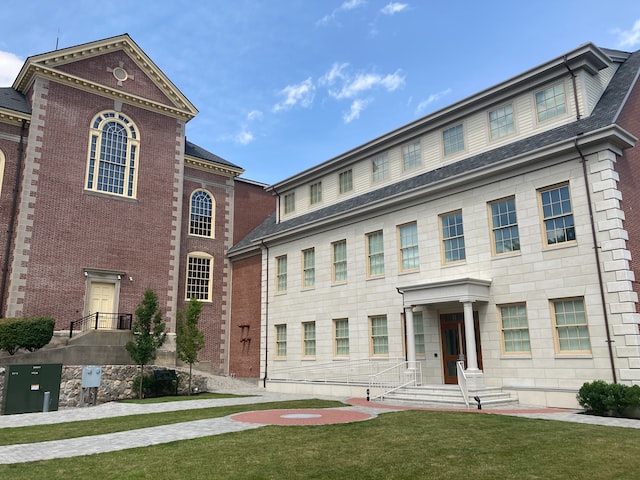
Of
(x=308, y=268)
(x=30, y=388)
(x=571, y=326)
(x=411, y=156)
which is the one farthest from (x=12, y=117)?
(x=571, y=326)

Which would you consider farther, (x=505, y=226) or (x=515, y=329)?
(x=505, y=226)

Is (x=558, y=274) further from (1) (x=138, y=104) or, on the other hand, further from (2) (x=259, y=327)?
(1) (x=138, y=104)

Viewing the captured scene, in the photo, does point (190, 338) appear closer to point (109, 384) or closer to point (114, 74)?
point (109, 384)

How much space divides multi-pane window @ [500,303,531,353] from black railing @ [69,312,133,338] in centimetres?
1864

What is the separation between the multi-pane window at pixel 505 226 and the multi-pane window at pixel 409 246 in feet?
11.0

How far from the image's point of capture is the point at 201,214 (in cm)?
3222

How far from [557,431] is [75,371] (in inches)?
694

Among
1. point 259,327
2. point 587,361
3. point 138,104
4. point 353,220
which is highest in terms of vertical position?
point 138,104

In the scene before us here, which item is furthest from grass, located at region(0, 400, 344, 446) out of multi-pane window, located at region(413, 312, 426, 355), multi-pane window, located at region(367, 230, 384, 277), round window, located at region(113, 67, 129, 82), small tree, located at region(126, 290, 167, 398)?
round window, located at region(113, 67, 129, 82)

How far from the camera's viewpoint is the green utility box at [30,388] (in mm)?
17156

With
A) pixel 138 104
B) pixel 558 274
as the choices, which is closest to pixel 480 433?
pixel 558 274

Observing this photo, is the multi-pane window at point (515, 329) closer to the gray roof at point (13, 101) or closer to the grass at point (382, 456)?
the grass at point (382, 456)

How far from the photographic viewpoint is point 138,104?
1161 inches

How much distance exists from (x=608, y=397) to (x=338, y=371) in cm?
1151
